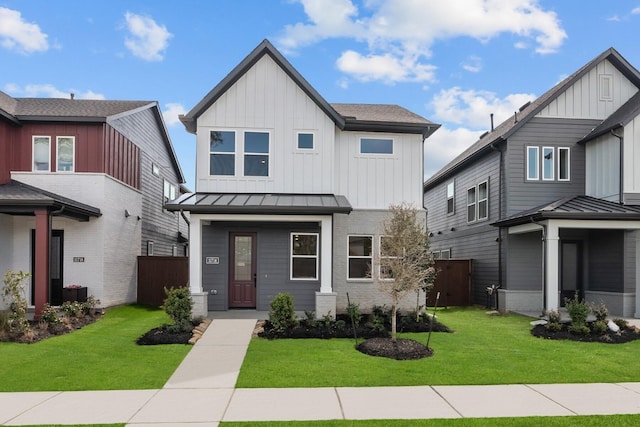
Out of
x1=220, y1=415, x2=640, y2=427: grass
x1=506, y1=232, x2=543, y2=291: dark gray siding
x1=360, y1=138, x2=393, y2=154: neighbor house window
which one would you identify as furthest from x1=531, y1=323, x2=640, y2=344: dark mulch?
x1=360, y1=138, x2=393, y2=154: neighbor house window

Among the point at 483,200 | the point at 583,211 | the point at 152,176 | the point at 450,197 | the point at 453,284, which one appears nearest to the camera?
the point at 583,211

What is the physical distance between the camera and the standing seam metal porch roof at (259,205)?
12234mm

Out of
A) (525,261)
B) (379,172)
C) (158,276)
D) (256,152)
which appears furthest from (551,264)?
(158,276)

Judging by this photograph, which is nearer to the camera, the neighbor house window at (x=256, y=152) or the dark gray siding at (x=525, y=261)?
the neighbor house window at (x=256, y=152)

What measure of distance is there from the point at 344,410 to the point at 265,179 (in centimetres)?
882

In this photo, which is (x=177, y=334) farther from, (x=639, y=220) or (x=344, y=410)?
(x=639, y=220)

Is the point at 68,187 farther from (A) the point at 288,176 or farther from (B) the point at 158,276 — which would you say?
(A) the point at 288,176

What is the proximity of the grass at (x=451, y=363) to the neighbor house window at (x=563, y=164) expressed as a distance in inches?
287

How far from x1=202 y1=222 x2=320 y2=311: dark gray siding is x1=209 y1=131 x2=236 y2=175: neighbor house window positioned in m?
1.66

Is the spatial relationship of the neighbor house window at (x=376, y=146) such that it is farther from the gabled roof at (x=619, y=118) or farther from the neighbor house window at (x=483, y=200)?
the gabled roof at (x=619, y=118)

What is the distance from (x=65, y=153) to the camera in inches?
588

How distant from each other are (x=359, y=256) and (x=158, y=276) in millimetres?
8153

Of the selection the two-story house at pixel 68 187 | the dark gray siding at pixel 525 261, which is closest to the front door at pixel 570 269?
the dark gray siding at pixel 525 261

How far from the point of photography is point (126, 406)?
627 cm
